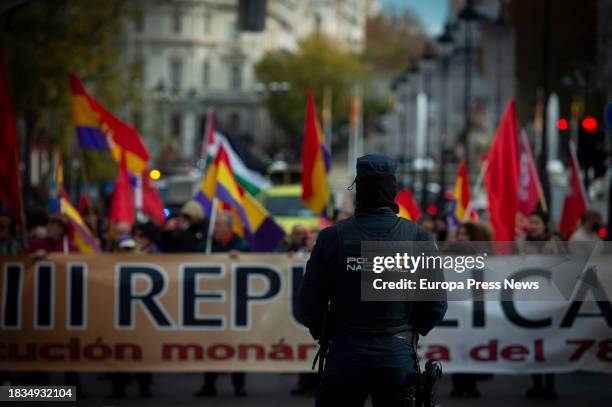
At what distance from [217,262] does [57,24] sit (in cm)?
2599

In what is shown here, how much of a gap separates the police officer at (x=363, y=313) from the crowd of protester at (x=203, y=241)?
556cm

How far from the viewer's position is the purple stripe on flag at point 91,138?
57.1 ft

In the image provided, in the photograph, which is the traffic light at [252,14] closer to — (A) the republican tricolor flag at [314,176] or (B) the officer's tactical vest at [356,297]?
(A) the republican tricolor flag at [314,176]

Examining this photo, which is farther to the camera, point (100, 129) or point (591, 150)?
point (591, 150)

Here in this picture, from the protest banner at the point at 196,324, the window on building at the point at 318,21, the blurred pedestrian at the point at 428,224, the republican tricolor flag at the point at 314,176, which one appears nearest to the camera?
the protest banner at the point at 196,324

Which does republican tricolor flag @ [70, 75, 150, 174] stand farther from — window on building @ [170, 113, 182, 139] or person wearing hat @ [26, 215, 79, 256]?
window on building @ [170, 113, 182, 139]

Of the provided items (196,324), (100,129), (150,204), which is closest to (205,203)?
(100,129)

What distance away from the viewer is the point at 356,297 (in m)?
7.73

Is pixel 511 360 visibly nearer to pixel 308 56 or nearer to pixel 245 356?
pixel 245 356

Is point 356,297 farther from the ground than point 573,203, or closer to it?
farther from the ground

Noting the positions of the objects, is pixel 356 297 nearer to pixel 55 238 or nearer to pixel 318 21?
pixel 55 238

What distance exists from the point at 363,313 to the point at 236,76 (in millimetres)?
137741

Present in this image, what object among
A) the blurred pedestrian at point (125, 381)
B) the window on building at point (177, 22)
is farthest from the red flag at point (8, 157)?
the window on building at point (177, 22)

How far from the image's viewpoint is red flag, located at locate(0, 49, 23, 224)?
1457 cm
